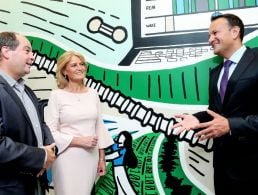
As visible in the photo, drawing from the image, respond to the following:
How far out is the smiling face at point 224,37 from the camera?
2332 millimetres

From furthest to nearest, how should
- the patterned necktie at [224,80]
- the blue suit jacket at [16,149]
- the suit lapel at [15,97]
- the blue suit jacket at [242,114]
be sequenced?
the patterned necktie at [224,80] → the blue suit jacket at [242,114] → the suit lapel at [15,97] → the blue suit jacket at [16,149]

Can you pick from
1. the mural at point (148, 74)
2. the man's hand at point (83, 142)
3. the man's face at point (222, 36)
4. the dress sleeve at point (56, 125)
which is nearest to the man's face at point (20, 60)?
the dress sleeve at point (56, 125)

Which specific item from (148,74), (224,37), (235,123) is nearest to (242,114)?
(235,123)

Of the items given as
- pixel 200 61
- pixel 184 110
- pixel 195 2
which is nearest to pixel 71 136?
pixel 184 110

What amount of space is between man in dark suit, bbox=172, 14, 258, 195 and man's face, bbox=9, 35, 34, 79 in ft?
3.10

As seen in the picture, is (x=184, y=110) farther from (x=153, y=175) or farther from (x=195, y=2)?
(x=195, y=2)

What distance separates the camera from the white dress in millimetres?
2525

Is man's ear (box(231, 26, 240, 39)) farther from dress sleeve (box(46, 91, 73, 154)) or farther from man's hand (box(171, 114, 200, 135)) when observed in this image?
dress sleeve (box(46, 91, 73, 154))

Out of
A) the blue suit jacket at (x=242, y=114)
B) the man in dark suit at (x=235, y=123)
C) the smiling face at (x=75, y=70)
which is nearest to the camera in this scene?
the man in dark suit at (x=235, y=123)

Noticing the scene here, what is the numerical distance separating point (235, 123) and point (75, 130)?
1.14 meters

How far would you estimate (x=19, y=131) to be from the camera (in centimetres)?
188

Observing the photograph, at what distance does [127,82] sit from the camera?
111 inches

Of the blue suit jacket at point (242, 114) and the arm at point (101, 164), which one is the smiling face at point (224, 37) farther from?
the arm at point (101, 164)

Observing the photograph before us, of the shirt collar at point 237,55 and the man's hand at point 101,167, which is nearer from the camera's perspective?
the shirt collar at point 237,55
